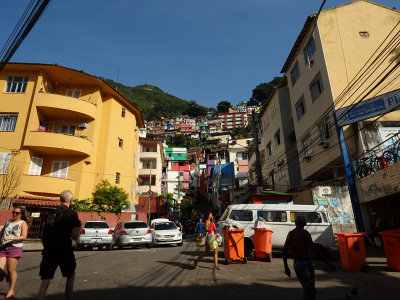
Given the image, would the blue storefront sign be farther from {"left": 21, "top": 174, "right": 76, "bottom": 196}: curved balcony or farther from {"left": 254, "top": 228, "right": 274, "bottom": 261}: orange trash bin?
{"left": 21, "top": 174, "right": 76, "bottom": 196}: curved balcony

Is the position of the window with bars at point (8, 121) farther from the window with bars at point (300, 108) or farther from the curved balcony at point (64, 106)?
the window with bars at point (300, 108)

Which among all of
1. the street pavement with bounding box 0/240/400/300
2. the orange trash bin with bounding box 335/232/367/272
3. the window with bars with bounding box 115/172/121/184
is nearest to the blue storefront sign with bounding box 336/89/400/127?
the orange trash bin with bounding box 335/232/367/272

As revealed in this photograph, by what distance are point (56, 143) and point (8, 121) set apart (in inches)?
182

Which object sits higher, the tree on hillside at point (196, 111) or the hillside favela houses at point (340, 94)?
the tree on hillside at point (196, 111)

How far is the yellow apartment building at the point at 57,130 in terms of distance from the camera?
21.6m

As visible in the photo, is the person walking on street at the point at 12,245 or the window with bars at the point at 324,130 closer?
the person walking on street at the point at 12,245

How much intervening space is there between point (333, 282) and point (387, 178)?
738 cm

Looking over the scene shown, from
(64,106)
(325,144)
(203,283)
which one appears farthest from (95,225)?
(325,144)

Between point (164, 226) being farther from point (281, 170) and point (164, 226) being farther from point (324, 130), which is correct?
point (281, 170)

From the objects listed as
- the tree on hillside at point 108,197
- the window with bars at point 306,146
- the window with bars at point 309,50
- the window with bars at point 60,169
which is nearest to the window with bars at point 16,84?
the window with bars at point 60,169

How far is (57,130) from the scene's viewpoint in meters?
24.7

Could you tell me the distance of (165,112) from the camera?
529 ft

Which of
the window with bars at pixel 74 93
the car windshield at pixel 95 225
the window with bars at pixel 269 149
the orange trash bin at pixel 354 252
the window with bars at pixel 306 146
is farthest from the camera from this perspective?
the window with bars at pixel 269 149

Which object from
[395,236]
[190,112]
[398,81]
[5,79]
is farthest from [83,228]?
[190,112]
